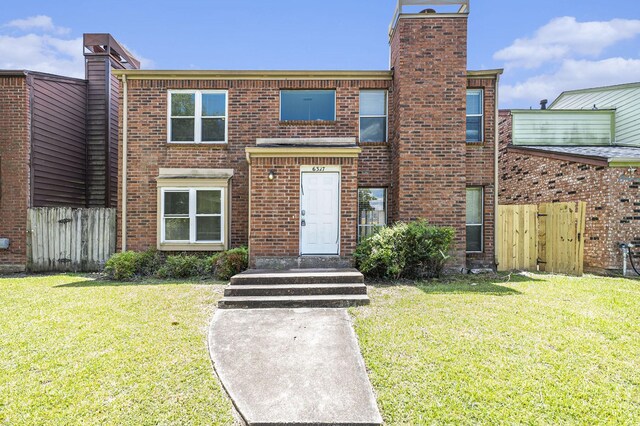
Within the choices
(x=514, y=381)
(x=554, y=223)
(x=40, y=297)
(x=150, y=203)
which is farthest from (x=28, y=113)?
(x=554, y=223)

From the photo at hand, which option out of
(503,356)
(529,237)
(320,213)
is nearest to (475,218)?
(529,237)

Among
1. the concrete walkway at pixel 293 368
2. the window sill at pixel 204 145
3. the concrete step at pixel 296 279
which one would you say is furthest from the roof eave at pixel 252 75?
the concrete walkway at pixel 293 368

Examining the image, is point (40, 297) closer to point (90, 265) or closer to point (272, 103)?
point (90, 265)

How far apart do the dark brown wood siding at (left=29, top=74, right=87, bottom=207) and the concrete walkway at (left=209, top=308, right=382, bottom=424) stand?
30.0 feet

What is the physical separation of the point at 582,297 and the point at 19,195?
14645mm

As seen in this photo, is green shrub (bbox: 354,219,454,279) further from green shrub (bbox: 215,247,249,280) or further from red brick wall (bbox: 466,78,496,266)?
green shrub (bbox: 215,247,249,280)

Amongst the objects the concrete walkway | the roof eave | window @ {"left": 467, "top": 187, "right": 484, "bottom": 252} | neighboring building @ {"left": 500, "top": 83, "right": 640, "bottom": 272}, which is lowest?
the concrete walkway

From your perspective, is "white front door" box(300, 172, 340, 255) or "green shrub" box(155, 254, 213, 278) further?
"green shrub" box(155, 254, 213, 278)

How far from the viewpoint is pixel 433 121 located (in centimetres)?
916

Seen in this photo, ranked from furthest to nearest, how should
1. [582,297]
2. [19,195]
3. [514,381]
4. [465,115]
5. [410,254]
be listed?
[19,195] → [465,115] → [410,254] → [582,297] → [514,381]

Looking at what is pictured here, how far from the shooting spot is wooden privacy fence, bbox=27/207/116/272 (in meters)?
9.76

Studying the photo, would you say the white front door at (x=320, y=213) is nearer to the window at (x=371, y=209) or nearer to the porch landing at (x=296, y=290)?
the porch landing at (x=296, y=290)

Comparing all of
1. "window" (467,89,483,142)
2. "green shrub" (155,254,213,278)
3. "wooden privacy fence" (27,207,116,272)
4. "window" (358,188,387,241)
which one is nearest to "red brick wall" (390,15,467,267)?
"window" (358,188,387,241)

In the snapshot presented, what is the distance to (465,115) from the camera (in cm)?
916
